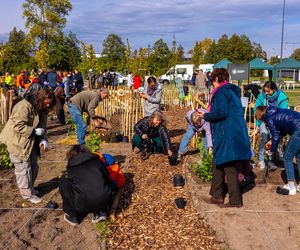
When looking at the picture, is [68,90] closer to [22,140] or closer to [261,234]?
[22,140]

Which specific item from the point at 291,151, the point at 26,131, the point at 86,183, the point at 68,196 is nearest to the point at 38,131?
the point at 26,131

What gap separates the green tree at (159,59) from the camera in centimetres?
4006

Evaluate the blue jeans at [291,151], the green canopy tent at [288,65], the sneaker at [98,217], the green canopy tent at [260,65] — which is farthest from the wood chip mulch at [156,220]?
the green canopy tent at [288,65]

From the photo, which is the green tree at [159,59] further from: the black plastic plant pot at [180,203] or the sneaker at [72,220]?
the sneaker at [72,220]

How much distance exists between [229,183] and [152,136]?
Result: 262 cm

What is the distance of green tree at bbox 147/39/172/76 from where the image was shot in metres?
40.1

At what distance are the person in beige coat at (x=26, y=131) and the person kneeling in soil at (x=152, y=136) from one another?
7.33 ft

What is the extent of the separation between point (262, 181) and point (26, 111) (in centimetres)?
368

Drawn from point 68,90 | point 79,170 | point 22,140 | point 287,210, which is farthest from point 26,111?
point 68,90

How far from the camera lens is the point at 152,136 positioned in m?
7.09

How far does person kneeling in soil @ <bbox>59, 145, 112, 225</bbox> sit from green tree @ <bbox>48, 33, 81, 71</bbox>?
47935 millimetres

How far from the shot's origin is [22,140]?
16.0ft

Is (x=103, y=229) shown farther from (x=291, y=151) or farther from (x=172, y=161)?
(x=291, y=151)

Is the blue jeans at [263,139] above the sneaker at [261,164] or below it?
above
